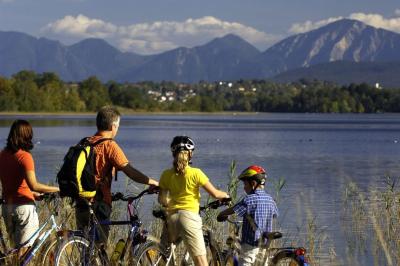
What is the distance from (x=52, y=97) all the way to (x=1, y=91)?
33.4 feet

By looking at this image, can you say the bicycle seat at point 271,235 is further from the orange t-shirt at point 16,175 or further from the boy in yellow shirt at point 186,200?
the orange t-shirt at point 16,175

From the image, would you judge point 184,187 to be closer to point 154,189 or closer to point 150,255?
point 154,189

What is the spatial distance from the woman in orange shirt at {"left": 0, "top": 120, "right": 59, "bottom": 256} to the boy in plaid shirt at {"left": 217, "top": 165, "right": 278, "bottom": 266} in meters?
1.82

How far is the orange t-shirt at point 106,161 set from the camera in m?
7.37

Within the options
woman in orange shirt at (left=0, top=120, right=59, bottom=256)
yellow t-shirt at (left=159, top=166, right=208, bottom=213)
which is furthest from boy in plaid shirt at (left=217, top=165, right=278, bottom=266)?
woman in orange shirt at (left=0, top=120, right=59, bottom=256)

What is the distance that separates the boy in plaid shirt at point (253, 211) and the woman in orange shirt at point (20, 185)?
1.82 m

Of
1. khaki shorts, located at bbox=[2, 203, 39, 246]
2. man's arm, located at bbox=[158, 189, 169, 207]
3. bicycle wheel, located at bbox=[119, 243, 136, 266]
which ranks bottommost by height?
bicycle wheel, located at bbox=[119, 243, 136, 266]

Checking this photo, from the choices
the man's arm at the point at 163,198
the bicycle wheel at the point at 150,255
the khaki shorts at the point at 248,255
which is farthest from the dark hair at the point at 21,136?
the khaki shorts at the point at 248,255

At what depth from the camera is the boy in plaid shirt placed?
7.17 m

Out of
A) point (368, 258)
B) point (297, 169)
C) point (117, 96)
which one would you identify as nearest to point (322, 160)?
point (297, 169)

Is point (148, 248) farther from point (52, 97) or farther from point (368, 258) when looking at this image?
point (52, 97)

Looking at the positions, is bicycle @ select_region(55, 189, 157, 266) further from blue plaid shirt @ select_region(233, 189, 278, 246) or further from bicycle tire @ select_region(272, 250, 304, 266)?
bicycle tire @ select_region(272, 250, 304, 266)

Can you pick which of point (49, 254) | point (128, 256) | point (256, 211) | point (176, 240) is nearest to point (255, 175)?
point (256, 211)

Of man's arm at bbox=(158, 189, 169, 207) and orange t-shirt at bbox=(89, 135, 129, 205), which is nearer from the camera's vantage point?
man's arm at bbox=(158, 189, 169, 207)
